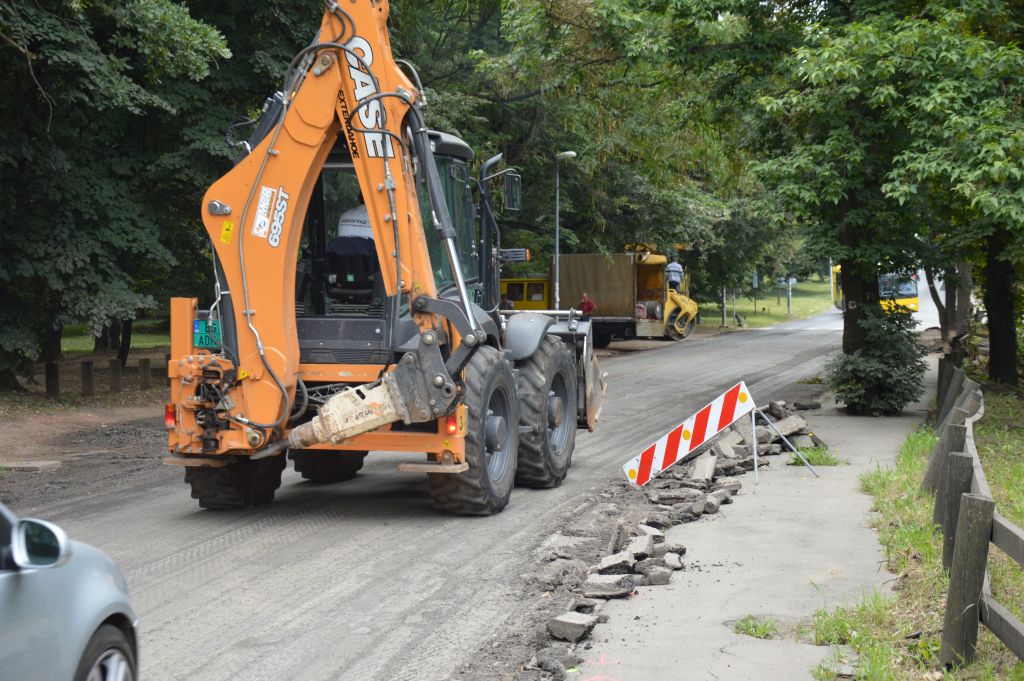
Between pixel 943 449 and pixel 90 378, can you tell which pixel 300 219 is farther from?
pixel 90 378

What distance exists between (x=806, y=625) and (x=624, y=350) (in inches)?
1268

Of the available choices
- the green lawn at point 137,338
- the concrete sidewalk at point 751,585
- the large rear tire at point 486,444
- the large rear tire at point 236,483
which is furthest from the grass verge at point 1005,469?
the green lawn at point 137,338

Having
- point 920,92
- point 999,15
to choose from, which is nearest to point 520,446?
point 920,92

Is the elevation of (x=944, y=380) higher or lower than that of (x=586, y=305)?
lower

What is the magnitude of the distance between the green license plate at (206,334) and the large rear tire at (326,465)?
2.41 meters

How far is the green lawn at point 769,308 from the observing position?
59344mm

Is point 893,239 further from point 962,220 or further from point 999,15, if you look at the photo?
point 999,15

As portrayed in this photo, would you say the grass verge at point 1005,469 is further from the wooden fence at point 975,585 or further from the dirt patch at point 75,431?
the dirt patch at point 75,431

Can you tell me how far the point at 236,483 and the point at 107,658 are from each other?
5.94 metres

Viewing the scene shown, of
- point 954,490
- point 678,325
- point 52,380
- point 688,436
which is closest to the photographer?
point 954,490

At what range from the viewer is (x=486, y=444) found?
406 inches

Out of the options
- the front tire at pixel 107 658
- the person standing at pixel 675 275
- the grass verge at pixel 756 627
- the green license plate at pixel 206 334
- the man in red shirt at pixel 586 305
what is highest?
the person standing at pixel 675 275

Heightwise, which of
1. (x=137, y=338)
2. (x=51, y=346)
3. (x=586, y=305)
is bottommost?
(x=137, y=338)

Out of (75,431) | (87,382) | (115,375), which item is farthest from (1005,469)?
(115,375)
